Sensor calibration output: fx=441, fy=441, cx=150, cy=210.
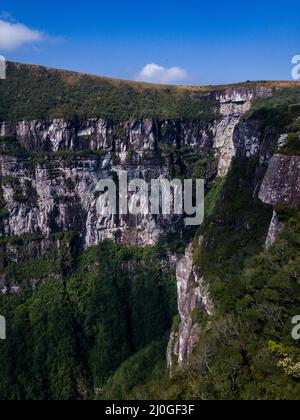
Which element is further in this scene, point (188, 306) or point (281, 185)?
point (188, 306)

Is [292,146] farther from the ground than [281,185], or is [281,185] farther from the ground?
[292,146]

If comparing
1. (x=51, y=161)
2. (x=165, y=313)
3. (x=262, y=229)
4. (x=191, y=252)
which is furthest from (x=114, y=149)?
(x=262, y=229)

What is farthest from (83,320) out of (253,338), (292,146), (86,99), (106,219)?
(253,338)

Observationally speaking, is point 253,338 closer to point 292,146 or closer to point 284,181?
point 284,181

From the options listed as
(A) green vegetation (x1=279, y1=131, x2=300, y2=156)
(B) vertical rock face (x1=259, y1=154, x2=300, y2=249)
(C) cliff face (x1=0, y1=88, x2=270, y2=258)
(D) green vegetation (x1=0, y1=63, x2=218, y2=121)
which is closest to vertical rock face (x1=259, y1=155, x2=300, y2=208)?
(B) vertical rock face (x1=259, y1=154, x2=300, y2=249)

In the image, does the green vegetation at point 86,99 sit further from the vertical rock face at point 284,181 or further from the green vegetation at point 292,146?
the vertical rock face at point 284,181

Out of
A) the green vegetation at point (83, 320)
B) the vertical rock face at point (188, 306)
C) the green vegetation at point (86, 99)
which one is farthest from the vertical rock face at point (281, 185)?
the green vegetation at point (86, 99)

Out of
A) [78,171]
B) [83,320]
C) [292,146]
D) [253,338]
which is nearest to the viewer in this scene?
[253,338]
